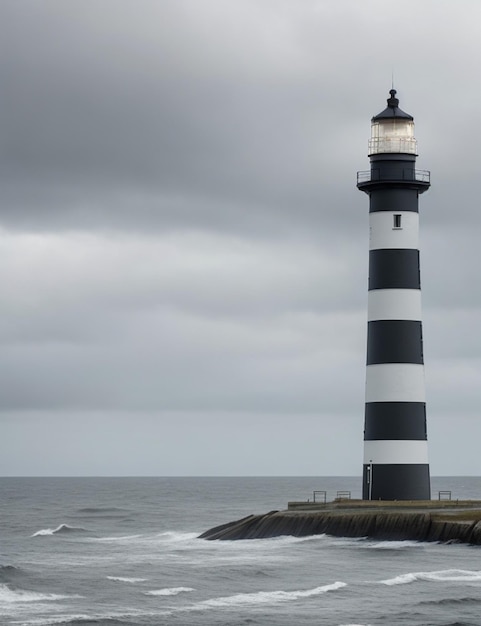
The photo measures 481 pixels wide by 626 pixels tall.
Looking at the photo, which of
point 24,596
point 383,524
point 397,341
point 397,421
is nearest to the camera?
point 24,596

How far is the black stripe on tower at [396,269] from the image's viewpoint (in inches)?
1629

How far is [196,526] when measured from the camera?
205ft

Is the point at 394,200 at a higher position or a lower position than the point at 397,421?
higher

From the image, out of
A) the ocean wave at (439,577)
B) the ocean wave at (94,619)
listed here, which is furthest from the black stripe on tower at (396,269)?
the ocean wave at (94,619)

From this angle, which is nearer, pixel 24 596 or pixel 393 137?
pixel 24 596

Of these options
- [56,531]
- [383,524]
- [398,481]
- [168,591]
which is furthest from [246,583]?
[56,531]

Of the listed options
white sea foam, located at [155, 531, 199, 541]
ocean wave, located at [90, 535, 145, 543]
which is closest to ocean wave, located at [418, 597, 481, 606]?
white sea foam, located at [155, 531, 199, 541]

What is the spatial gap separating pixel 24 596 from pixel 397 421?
13.2 metres

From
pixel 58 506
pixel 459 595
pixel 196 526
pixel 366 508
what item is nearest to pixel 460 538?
pixel 366 508

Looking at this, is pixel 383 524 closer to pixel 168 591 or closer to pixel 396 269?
pixel 396 269

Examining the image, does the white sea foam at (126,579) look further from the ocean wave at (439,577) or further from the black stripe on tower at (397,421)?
the black stripe on tower at (397,421)

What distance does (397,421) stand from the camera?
4100cm

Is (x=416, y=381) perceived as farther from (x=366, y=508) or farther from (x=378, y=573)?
(x=378, y=573)

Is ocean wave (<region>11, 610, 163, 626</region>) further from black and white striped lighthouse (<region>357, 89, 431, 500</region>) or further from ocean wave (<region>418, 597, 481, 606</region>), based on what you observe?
black and white striped lighthouse (<region>357, 89, 431, 500</region>)
